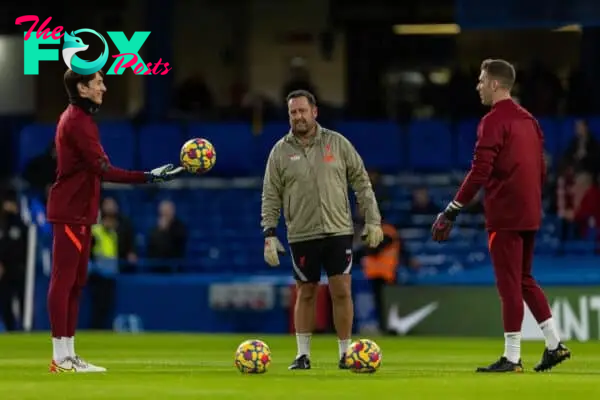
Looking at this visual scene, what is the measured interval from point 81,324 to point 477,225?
678 centimetres

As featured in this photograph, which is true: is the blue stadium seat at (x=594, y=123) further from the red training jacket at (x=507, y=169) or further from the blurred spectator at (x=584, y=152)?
the red training jacket at (x=507, y=169)

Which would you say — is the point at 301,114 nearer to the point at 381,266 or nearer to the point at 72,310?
the point at 72,310

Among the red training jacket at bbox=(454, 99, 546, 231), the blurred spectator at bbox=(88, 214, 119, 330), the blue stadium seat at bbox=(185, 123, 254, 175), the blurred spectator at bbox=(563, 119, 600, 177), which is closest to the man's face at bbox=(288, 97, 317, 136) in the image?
the red training jacket at bbox=(454, 99, 546, 231)

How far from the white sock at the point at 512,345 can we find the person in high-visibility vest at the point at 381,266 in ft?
38.8

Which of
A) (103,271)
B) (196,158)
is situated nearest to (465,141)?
(103,271)

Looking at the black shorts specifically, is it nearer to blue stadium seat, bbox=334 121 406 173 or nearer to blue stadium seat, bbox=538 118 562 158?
blue stadium seat, bbox=538 118 562 158

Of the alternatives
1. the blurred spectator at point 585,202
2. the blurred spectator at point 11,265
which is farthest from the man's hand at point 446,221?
the blurred spectator at point 11,265

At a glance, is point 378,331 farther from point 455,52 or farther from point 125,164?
point 455,52

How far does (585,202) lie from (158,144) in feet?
26.8

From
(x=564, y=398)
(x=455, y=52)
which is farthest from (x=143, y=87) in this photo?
(x=564, y=398)

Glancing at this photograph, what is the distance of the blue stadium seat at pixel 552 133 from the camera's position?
31109 millimetres

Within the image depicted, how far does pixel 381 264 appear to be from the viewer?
27141 mm

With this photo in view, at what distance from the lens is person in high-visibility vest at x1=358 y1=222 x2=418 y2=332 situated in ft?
88.2

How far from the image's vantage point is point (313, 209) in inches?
612
